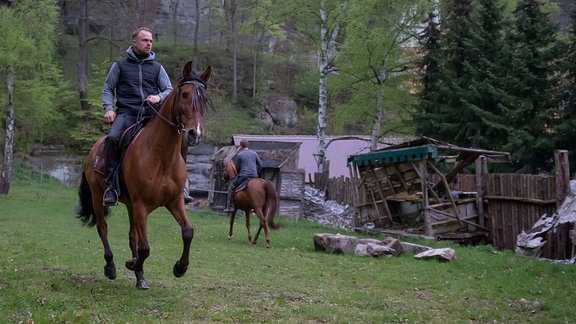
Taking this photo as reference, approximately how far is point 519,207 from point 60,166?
1267 inches

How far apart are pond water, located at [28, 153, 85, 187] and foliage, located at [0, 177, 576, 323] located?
2507 cm

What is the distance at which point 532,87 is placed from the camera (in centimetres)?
2180

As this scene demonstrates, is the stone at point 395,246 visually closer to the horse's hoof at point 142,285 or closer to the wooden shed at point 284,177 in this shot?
the horse's hoof at point 142,285

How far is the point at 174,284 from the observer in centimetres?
838

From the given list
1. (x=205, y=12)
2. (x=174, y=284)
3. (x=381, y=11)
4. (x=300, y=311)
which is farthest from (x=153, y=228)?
(x=205, y=12)

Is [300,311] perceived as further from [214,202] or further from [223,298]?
[214,202]

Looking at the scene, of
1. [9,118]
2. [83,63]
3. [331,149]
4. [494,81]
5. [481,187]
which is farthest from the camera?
[83,63]

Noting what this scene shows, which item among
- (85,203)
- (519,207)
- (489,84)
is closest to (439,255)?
(519,207)

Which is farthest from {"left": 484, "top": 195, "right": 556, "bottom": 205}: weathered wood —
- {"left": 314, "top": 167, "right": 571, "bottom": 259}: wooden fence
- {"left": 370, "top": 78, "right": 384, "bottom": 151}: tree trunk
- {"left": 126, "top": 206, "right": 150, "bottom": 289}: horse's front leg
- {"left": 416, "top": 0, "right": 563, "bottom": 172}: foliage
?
{"left": 370, "top": 78, "right": 384, "bottom": 151}: tree trunk

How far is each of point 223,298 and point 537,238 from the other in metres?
10.0

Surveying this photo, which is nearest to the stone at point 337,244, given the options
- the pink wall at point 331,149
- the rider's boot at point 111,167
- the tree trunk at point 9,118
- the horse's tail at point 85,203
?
the horse's tail at point 85,203

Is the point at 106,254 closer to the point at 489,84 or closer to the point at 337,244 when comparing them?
the point at 337,244

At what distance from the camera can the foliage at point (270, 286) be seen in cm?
667

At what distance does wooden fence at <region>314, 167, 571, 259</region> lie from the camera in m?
14.5
